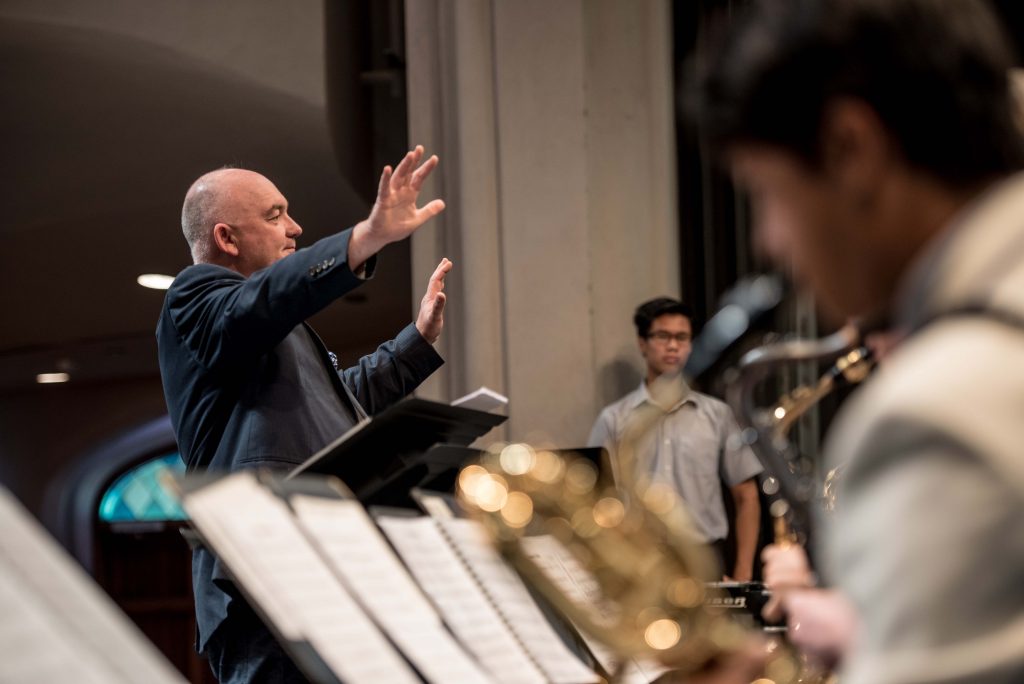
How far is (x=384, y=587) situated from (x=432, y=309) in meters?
1.67

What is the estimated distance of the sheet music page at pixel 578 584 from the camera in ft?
3.97

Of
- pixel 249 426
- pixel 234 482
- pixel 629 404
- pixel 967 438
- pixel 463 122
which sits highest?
pixel 463 122

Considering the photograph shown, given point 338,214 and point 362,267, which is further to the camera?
point 338,214

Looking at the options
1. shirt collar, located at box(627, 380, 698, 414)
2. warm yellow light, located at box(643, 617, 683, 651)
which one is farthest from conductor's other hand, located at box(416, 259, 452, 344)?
warm yellow light, located at box(643, 617, 683, 651)

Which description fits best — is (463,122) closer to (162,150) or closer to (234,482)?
(162,150)

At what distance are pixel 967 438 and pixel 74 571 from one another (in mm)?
624

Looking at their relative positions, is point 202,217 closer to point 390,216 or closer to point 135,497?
point 390,216

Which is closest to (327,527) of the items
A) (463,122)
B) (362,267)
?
(362,267)

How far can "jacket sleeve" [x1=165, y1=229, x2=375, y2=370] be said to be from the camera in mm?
2375

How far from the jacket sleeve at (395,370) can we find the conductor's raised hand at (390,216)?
0.61 meters

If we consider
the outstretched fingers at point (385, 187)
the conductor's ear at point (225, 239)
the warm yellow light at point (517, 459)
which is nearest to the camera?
the warm yellow light at point (517, 459)

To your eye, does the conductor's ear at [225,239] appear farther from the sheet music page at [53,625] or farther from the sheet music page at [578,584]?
the sheet music page at [53,625]

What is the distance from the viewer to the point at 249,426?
8.17 ft

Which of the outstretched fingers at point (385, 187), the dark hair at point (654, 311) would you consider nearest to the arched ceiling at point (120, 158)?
the dark hair at point (654, 311)
